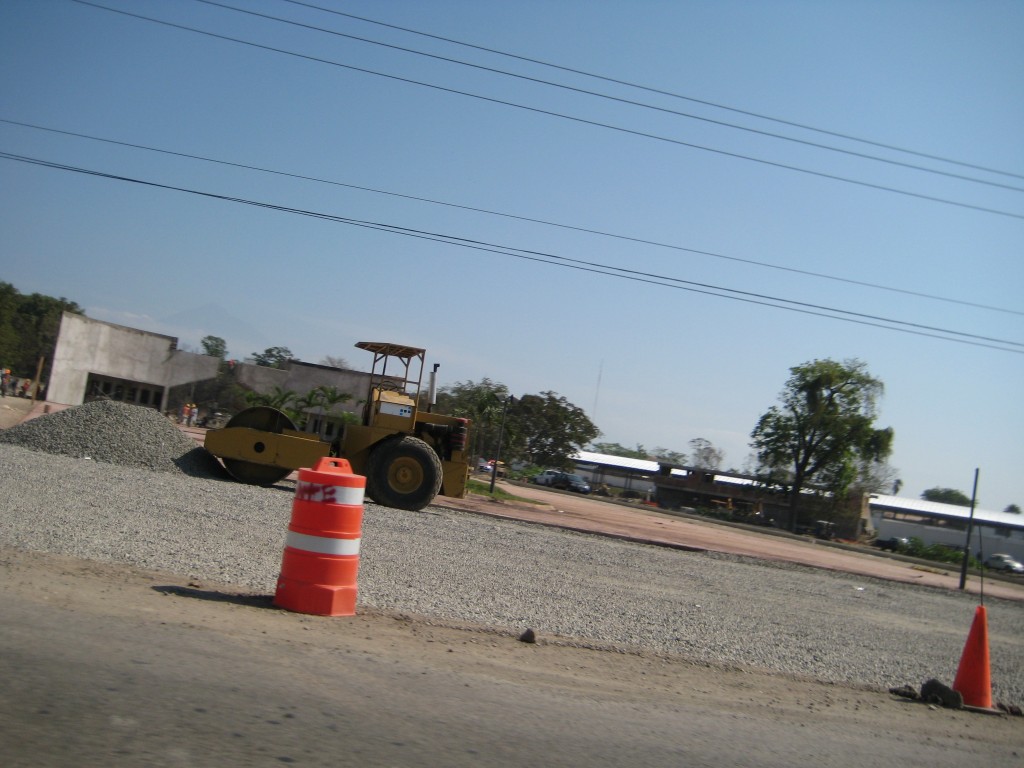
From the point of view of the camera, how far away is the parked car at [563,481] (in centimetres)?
6462

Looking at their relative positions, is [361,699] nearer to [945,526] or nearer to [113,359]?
[113,359]

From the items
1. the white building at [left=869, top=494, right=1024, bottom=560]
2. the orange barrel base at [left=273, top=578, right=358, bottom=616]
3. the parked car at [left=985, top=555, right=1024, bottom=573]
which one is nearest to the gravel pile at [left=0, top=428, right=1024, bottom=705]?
the orange barrel base at [left=273, top=578, right=358, bottom=616]

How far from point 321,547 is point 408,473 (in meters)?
11.2

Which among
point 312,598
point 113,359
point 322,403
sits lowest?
point 312,598

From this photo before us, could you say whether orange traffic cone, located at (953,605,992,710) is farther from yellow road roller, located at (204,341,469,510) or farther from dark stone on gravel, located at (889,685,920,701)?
yellow road roller, located at (204,341,469,510)

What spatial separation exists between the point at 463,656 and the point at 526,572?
5.42 metres

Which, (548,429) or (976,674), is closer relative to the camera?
(976,674)

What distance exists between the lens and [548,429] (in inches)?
3054

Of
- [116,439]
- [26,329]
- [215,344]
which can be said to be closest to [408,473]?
[116,439]

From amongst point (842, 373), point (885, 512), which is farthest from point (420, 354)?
point (885, 512)

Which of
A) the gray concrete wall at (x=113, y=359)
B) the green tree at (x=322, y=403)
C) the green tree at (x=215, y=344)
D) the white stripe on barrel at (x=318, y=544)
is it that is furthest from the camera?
the green tree at (x=215, y=344)

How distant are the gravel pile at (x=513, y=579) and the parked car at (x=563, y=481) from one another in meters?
47.1

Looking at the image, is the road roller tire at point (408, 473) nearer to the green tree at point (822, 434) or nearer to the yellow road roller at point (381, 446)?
the yellow road roller at point (381, 446)

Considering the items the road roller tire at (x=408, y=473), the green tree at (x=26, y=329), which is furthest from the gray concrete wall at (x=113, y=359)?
the road roller tire at (x=408, y=473)
